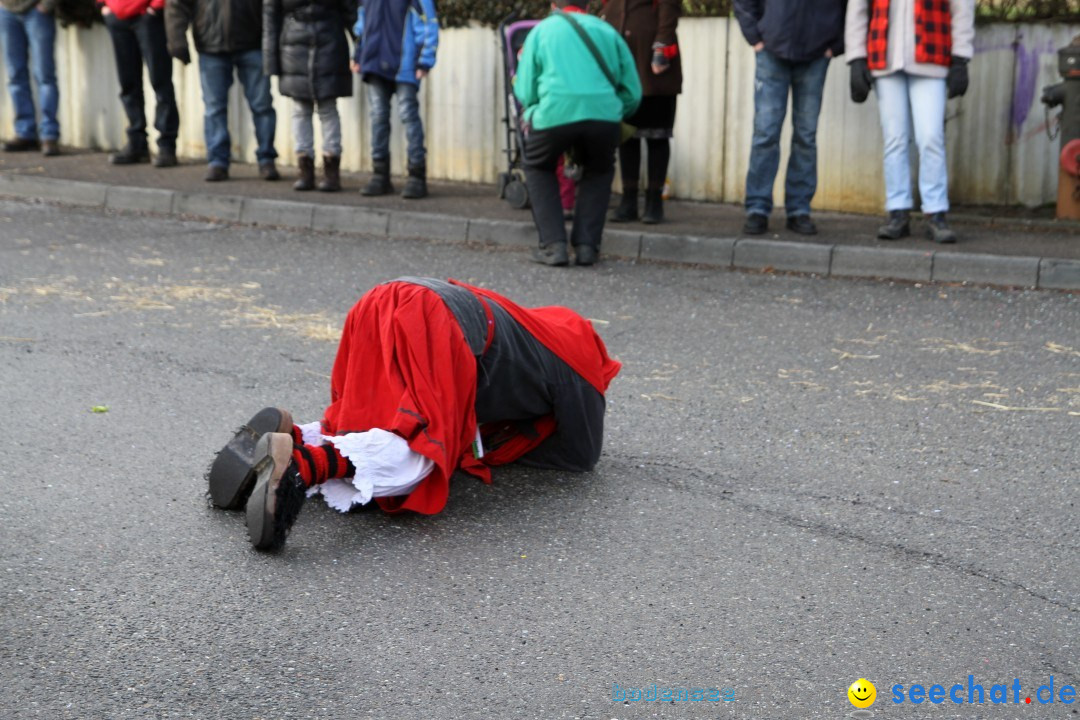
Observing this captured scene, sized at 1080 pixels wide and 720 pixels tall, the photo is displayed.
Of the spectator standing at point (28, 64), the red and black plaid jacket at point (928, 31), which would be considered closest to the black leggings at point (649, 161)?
the red and black plaid jacket at point (928, 31)

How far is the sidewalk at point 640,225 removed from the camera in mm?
8797

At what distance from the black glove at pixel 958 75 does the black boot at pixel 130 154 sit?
7.43 meters

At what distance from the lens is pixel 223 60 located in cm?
1234

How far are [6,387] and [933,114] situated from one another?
5719mm

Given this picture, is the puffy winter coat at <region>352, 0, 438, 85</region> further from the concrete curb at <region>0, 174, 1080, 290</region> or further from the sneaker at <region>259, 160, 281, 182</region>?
the sneaker at <region>259, 160, 281, 182</region>

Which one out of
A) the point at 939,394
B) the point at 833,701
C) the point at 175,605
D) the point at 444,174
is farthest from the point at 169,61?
the point at 833,701

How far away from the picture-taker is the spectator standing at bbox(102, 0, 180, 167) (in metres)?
12.7

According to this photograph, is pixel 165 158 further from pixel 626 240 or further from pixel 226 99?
pixel 626 240

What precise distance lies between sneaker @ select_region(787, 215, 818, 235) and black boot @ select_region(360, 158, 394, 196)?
335cm

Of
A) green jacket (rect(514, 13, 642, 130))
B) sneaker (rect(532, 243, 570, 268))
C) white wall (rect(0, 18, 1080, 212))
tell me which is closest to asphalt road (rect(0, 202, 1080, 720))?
sneaker (rect(532, 243, 570, 268))

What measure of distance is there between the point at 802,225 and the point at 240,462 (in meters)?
5.96

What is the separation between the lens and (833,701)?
3412mm

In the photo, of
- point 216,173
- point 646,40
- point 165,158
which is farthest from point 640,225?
point 165,158

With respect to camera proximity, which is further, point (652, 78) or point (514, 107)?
point (514, 107)
